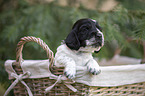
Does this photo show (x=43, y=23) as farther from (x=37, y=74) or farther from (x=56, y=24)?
(x=37, y=74)

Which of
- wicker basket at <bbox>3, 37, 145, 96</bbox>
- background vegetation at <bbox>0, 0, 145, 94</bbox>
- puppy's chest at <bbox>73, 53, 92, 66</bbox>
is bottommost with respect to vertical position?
wicker basket at <bbox>3, 37, 145, 96</bbox>

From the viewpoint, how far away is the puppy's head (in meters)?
0.59

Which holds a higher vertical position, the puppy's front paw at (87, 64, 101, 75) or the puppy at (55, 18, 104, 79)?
the puppy at (55, 18, 104, 79)

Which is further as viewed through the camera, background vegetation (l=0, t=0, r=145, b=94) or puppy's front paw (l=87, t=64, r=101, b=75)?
background vegetation (l=0, t=0, r=145, b=94)

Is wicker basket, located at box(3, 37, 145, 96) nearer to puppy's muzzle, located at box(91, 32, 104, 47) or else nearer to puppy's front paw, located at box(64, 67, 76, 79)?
puppy's front paw, located at box(64, 67, 76, 79)

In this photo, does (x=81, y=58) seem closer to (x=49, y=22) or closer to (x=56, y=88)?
(x=56, y=88)

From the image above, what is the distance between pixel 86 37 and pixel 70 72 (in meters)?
0.16

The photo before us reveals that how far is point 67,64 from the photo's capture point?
1.92 ft

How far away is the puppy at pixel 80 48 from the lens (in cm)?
57

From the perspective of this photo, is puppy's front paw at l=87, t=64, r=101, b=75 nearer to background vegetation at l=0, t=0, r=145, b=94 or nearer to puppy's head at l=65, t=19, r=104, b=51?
puppy's head at l=65, t=19, r=104, b=51

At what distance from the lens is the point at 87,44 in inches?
23.4

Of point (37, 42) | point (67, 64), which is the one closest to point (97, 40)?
point (67, 64)

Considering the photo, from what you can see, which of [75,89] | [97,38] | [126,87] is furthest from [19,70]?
[126,87]

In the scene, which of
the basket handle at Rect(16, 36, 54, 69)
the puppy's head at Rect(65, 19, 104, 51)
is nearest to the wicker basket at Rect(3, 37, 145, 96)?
the basket handle at Rect(16, 36, 54, 69)
